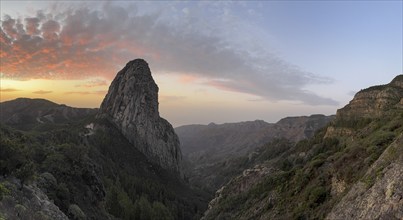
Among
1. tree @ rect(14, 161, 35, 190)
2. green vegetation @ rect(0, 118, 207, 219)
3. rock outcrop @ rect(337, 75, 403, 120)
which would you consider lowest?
green vegetation @ rect(0, 118, 207, 219)

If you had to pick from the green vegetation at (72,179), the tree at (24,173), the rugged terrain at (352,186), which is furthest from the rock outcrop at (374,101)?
the tree at (24,173)

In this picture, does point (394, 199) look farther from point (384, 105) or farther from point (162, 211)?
point (162, 211)

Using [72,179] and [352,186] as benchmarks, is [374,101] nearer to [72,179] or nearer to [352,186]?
[352,186]

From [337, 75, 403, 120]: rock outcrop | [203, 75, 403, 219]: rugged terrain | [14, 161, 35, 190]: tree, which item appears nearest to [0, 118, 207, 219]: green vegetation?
[14, 161, 35, 190]: tree

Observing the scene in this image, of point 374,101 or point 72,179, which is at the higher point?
point 374,101

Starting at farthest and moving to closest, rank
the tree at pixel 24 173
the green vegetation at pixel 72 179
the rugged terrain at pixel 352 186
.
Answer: the green vegetation at pixel 72 179
the tree at pixel 24 173
the rugged terrain at pixel 352 186

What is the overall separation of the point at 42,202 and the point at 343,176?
29.8m

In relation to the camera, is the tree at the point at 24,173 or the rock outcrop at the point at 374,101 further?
the rock outcrop at the point at 374,101

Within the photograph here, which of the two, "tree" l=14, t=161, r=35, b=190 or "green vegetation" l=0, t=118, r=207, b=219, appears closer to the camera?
"tree" l=14, t=161, r=35, b=190

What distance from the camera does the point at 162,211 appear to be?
13500 centimetres

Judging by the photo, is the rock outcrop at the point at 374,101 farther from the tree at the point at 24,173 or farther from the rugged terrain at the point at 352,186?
the tree at the point at 24,173

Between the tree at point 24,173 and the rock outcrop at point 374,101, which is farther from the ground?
the rock outcrop at point 374,101

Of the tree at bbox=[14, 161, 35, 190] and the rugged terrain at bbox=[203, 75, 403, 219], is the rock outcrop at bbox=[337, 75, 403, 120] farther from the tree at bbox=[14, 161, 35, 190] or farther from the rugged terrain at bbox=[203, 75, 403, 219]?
the tree at bbox=[14, 161, 35, 190]

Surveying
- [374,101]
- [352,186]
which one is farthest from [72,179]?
[374,101]
